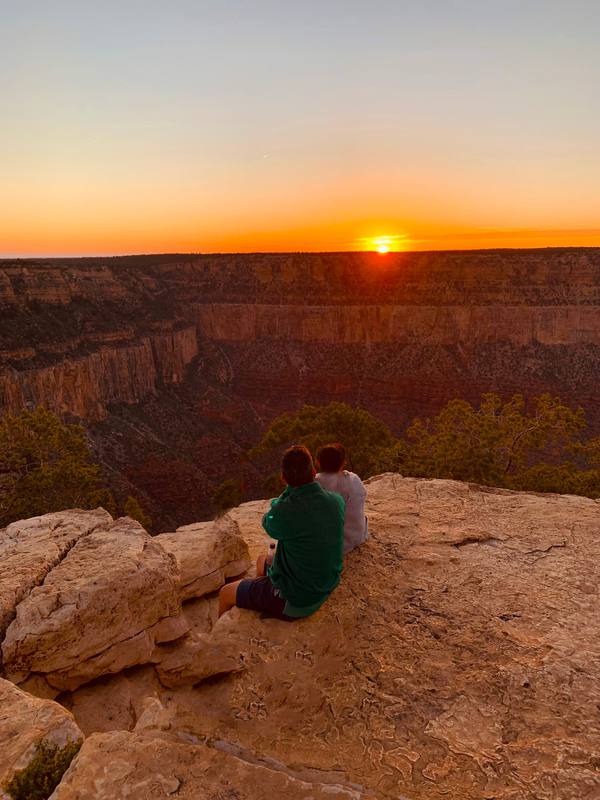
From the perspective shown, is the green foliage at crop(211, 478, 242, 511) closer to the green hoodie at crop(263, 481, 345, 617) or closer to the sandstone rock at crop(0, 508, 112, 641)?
the sandstone rock at crop(0, 508, 112, 641)

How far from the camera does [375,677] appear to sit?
437 centimetres

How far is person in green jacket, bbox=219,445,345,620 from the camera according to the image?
4.66m

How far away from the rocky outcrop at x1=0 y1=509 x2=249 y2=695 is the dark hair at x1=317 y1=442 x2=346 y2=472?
8.04ft

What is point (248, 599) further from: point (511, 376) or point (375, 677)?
point (511, 376)

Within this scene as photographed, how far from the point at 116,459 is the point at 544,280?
2036 inches

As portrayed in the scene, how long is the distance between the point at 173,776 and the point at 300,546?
1992 millimetres

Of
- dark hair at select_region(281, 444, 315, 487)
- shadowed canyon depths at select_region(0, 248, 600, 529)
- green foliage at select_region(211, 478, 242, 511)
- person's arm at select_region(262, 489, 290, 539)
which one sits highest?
dark hair at select_region(281, 444, 315, 487)

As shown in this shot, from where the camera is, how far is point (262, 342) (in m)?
69.9

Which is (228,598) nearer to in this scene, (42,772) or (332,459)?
(332,459)

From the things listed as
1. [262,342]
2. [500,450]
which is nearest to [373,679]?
[500,450]

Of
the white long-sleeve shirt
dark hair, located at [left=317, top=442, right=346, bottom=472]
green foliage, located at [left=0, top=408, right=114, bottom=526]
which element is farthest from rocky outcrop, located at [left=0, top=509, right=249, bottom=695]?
green foliage, located at [left=0, top=408, right=114, bottom=526]

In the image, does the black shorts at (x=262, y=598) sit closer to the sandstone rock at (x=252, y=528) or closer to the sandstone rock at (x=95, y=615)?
the sandstone rock at (x=95, y=615)

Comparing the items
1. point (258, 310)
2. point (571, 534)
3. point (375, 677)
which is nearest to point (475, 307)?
point (258, 310)

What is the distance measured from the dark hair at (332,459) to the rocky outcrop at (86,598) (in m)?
2.45
